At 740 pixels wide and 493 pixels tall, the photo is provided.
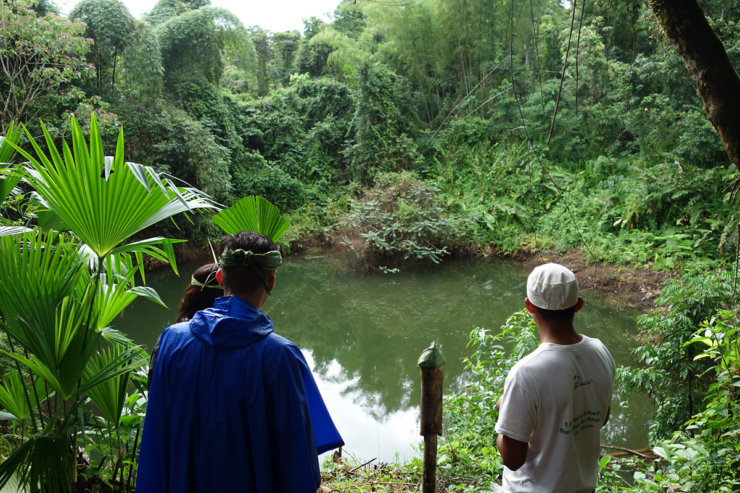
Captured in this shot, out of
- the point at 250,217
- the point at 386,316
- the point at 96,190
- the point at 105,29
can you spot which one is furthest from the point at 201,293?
the point at 105,29

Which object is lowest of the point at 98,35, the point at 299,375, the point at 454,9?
the point at 299,375

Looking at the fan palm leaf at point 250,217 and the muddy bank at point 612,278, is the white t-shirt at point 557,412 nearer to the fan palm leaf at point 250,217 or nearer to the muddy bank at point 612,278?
the fan palm leaf at point 250,217

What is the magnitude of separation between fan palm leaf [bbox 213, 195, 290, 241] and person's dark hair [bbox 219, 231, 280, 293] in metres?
0.29

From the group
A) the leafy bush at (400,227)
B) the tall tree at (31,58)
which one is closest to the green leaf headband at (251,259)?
the tall tree at (31,58)

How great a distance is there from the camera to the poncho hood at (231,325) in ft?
3.54

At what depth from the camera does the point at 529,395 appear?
1205 mm

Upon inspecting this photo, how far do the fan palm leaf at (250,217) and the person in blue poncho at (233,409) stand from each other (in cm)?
44

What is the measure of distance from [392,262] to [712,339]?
279 inches

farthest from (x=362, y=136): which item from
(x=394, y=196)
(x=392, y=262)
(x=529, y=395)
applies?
(x=529, y=395)

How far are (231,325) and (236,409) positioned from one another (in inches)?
7.3

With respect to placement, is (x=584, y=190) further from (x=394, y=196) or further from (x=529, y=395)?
(x=529, y=395)

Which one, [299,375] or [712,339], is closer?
[299,375]

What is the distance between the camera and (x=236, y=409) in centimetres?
106

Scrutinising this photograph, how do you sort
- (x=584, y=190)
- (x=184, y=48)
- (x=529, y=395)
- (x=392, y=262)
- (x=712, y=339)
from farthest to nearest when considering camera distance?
1. (x=184, y=48)
2. (x=584, y=190)
3. (x=392, y=262)
4. (x=712, y=339)
5. (x=529, y=395)
